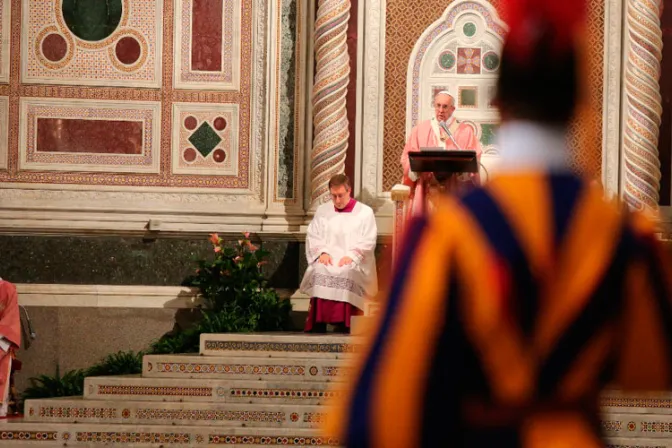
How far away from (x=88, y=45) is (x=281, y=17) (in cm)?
191

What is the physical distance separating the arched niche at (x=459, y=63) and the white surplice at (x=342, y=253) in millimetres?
1541

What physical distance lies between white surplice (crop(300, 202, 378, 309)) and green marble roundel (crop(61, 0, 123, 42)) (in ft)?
9.65

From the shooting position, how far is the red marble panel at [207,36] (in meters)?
11.2

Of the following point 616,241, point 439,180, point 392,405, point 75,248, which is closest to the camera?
point 392,405

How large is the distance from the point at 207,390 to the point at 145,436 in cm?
73

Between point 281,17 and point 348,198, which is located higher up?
point 281,17

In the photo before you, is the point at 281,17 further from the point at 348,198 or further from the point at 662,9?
the point at 662,9

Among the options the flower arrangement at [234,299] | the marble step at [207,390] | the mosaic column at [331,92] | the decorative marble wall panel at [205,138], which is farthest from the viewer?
the decorative marble wall panel at [205,138]

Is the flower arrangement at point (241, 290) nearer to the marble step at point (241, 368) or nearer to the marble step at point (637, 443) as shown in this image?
the marble step at point (241, 368)

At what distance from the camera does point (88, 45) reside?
11.1 m

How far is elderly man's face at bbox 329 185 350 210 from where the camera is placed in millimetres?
9898

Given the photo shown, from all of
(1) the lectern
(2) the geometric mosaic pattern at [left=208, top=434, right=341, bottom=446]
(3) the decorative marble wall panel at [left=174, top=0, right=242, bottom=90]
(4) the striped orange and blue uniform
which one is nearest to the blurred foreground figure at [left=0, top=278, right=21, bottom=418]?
(2) the geometric mosaic pattern at [left=208, top=434, right=341, bottom=446]

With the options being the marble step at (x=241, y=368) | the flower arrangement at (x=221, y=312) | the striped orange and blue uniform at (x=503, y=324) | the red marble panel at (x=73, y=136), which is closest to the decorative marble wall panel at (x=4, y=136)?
the red marble panel at (x=73, y=136)

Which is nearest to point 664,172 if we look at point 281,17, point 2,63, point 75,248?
point 281,17
